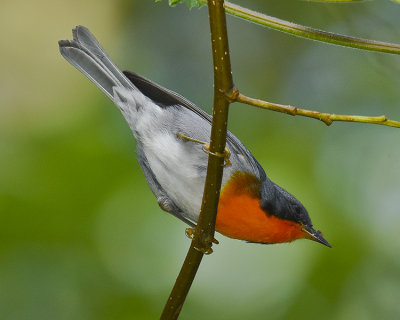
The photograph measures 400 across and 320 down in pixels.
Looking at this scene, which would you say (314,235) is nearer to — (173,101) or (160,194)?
(160,194)

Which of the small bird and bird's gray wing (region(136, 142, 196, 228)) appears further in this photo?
bird's gray wing (region(136, 142, 196, 228))

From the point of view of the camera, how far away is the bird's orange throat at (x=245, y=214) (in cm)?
325

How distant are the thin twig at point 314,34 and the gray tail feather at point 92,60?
1.24 m

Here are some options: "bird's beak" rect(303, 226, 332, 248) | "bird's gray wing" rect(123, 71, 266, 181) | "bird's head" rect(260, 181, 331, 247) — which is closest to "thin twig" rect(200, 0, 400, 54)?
"bird's gray wing" rect(123, 71, 266, 181)

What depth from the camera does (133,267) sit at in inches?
177

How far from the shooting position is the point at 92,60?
3.13 meters

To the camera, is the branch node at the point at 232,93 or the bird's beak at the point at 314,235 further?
the bird's beak at the point at 314,235

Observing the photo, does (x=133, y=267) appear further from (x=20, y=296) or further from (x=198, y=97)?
(x=198, y=97)

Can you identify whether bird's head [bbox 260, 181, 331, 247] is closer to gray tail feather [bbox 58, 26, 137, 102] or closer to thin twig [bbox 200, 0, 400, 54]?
gray tail feather [bbox 58, 26, 137, 102]

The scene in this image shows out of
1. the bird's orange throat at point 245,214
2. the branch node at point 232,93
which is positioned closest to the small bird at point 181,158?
the bird's orange throat at point 245,214

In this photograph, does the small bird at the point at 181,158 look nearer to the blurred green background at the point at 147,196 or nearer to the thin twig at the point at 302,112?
the blurred green background at the point at 147,196

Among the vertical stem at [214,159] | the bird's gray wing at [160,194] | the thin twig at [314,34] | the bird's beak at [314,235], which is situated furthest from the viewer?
the bird's beak at [314,235]

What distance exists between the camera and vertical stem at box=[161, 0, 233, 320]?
172 cm

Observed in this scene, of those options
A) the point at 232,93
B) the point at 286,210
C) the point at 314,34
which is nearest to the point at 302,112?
the point at 232,93
